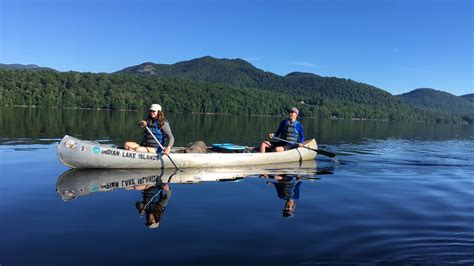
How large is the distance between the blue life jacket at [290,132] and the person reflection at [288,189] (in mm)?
3074

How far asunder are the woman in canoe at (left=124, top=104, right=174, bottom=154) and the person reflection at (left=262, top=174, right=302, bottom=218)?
344cm

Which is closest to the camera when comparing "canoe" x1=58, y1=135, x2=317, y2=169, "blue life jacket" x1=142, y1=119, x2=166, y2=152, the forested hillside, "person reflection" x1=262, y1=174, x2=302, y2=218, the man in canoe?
"person reflection" x1=262, y1=174, x2=302, y2=218

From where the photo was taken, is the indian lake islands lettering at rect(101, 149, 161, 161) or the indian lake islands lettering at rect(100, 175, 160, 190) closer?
the indian lake islands lettering at rect(100, 175, 160, 190)

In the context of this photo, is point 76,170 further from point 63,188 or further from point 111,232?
point 111,232

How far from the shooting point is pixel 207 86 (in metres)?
146

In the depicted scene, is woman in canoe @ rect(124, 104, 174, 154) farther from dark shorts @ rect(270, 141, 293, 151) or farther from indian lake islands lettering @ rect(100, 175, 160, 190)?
dark shorts @ rect(270, 141, 293, 151)

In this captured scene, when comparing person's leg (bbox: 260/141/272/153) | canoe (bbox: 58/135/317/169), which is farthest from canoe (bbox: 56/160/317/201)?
person's leg (bbox: 260/141/272/153)

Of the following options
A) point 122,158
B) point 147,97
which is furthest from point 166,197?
point 147,97

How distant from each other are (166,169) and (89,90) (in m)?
107

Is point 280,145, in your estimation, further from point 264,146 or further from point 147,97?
point 147,97

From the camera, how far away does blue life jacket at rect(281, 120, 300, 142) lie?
1664 centimetres

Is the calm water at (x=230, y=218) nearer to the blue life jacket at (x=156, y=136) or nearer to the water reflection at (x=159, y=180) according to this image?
the water reflection at (x=159, y=180)

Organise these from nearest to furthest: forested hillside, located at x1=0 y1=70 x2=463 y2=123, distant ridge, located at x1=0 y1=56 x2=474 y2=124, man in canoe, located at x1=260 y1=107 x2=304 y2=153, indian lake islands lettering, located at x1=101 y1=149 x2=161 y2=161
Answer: indian lake islands lettering, located at x1=101 y1=149 x2=161 y2=161 < man in canoe, located at x1=260 y1=107 x2=304 y2=153 < forested hillside, located at x1=0 y1=70 x2=463 y2=123 < distant ridge, located at x1=0 y1=56 x2=474 y2=124

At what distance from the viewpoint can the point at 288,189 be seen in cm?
1170
